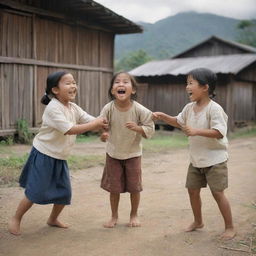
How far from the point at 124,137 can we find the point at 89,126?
40 centimetres

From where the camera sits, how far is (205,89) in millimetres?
3197

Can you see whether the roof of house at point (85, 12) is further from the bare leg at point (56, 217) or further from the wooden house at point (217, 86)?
the bare leg at point (56, 217)

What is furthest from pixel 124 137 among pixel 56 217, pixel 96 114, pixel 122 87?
pixel 96 114

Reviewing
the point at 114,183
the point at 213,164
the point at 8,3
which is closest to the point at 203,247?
the point at 213,164

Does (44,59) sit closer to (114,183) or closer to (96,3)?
(96,3)

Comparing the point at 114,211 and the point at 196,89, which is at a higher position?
the point at 196,89

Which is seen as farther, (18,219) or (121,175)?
(121,175)

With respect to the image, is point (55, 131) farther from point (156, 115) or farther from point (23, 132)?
point (23, 132)

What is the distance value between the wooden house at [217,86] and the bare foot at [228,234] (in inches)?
441

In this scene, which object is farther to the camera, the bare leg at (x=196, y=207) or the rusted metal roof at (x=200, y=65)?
the rusted metal roof at (x=200, y=65)

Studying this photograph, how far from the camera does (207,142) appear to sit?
124 inches

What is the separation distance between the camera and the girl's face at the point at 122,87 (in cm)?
327

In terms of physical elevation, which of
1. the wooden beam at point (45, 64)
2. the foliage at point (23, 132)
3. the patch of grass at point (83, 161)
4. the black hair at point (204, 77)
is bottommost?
the patch of grass at point (83, 161)

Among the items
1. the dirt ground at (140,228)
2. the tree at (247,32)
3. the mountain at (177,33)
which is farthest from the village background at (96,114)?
the mountain at (177,33)
